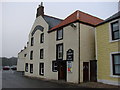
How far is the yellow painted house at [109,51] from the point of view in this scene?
12891 millimetres

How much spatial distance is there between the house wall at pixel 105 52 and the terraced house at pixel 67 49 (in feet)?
3.11

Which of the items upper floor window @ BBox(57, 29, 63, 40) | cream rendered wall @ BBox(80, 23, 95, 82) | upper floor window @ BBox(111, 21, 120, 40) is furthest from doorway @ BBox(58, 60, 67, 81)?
upper floor window @ BBox(111, 21, 120, 40)

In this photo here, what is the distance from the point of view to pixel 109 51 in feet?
44.7

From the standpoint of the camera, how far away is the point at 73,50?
51.3 feet

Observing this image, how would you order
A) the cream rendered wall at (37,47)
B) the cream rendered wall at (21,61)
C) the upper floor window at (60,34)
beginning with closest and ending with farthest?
the upper floor window at (60,34), the cream rendered wall at (37,47), the cream rendered wall at (21,61)

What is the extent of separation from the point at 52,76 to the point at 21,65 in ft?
85.4

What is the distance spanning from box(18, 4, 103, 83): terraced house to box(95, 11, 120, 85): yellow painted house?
1.14 metres

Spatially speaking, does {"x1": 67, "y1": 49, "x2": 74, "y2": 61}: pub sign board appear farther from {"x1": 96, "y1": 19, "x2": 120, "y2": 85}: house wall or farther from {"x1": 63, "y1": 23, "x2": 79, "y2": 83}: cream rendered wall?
{"x1": 96, "y1": 19, "x2": 120, "y2": 85}: house wall

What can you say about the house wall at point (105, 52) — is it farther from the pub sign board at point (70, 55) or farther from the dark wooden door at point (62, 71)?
the dark wooden door at point (62, 71)

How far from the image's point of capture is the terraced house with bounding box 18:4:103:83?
50.2 feet

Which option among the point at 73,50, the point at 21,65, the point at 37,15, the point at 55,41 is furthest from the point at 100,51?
the point at 21,65

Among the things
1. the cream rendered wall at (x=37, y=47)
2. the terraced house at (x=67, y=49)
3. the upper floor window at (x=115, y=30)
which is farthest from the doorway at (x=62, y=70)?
the upper floor window at (x=115, y=30)

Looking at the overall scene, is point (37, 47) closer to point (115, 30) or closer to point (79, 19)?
point (79, 19)

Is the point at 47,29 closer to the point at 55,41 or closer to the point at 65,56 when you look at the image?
the point at 55,41
